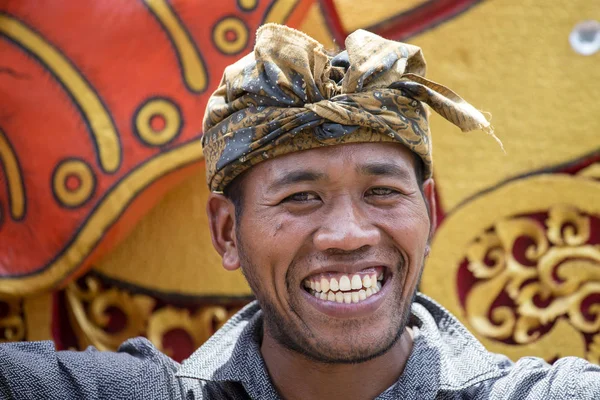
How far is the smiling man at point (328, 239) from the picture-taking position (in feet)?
5.57

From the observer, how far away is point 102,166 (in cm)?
237

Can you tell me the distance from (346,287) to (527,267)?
3.63ft

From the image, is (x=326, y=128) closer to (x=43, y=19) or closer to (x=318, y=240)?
(x=318, y=240)

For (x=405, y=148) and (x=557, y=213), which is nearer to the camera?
(x=405, y=148)

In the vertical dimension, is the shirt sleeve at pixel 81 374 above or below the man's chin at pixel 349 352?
above

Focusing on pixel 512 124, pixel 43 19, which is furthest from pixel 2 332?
pixel 512 124

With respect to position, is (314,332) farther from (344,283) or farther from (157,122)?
(157,122)

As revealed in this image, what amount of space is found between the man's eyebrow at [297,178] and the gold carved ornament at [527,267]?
103 cm

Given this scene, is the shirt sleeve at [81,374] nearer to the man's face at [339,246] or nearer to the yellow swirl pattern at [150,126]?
the man's face at [339,246]

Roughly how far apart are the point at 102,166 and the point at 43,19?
1.35 ft

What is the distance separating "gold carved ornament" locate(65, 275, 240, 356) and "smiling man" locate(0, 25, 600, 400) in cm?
79

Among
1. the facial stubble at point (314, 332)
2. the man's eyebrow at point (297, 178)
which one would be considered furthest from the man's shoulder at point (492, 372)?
the man's eyebrow at point (297, 178)

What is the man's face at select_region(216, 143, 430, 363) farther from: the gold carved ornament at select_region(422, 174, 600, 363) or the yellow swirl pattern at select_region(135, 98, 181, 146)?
the gold carved ornament at select_region(422, 174, 600, 363)

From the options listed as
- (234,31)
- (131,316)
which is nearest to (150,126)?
(234,31)
